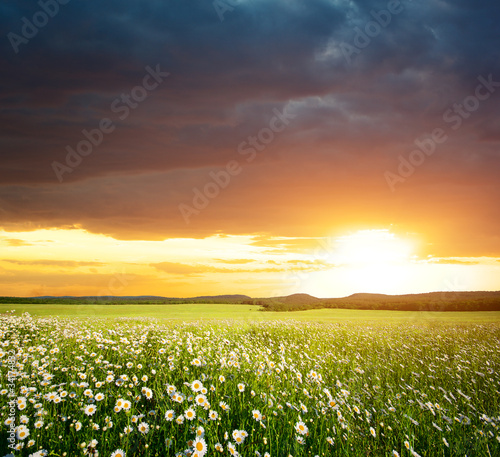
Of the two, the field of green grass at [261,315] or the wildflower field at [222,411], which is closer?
the wildflower field at [222,411]

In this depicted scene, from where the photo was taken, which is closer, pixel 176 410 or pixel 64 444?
pixel 64 444

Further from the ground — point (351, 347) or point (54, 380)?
point (54, 380)

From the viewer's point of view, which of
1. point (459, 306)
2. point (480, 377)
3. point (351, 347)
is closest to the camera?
point (480, 377)

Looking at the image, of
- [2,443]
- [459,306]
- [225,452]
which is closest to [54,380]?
[2,443]

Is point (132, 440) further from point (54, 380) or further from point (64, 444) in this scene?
point (54, 380)

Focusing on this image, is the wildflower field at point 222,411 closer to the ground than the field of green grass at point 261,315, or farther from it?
farther from it

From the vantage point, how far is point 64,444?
3568 millimetres

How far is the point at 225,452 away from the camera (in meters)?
3.43

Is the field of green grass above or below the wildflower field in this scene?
below

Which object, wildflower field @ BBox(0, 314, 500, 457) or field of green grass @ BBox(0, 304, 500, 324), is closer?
wildflower field @ BBox(0, 314, 500, 457)

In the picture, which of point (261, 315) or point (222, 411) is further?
point (261, 315)

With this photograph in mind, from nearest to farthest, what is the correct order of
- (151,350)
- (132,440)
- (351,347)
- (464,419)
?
(132,440)
(464,419)
(151,350)
(351,347)

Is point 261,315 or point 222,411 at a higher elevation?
point 222,411

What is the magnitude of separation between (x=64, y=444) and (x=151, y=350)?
177 inches
